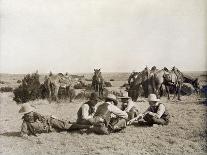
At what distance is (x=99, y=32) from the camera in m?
11.2

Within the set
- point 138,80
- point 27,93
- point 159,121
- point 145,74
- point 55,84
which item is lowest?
point 159,121

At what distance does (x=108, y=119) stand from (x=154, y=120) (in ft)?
3.45

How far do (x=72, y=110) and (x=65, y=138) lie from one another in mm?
3667

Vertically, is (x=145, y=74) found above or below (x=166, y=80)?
above

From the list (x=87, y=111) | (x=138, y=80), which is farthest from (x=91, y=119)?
(x=138, y=80)

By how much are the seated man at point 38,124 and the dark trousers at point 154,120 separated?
134 cm

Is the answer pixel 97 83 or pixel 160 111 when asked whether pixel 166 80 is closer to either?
pixel 97 83

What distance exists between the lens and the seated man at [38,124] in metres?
8.39

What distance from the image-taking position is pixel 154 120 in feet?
28.8

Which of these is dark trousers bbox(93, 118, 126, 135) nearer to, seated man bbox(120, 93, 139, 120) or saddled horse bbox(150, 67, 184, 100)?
seated man bbox(120, 93, 139, 120)

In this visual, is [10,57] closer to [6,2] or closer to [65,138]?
[6,2]

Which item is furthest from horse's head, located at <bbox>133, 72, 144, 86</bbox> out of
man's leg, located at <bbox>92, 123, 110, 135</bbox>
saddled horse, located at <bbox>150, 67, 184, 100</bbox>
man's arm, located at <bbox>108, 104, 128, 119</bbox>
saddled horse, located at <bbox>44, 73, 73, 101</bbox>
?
man's leg, located at <bbox>92, 123, 110, 135</bbox>

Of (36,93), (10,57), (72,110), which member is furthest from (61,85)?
(10,57)

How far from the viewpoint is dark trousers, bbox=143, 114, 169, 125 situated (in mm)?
8789
